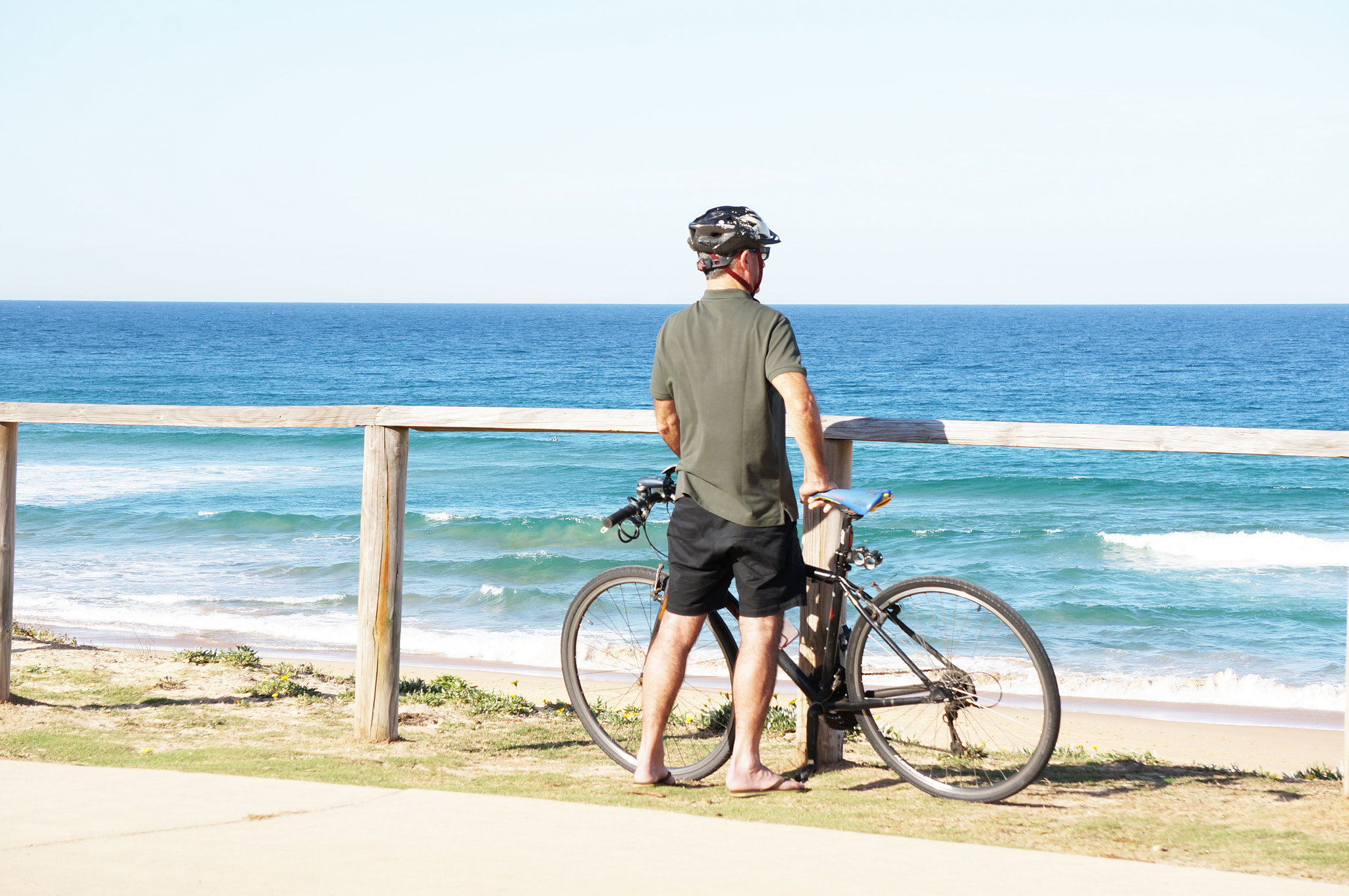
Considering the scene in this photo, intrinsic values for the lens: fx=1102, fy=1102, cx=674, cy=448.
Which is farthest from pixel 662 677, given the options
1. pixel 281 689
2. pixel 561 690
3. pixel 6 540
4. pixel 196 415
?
pixel 561 690

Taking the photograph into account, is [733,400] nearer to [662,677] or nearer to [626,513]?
[626,513]

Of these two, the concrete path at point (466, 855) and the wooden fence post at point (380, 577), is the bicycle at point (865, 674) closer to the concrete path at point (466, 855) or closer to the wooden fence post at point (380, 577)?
the wooden fence post at point (380, 577)

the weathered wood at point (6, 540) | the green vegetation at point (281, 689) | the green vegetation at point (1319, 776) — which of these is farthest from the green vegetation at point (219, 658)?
the green vegetation at point (1319, 776)

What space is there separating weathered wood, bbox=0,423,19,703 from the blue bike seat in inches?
137

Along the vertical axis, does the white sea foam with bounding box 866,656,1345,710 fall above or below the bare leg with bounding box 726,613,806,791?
below

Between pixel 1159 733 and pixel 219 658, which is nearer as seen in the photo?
pixel 219 658

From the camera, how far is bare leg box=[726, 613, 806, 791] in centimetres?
355

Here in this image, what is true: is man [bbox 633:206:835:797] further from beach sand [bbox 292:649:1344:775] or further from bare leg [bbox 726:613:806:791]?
beach sand [bbox 292:649:1344:775]

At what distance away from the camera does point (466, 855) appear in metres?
2.58

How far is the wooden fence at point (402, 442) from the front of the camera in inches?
141

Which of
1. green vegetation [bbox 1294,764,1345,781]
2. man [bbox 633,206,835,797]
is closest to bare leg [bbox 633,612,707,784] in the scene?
man [bbox 633,206,835,797]

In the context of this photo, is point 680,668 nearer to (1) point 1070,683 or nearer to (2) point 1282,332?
(1) point 1070,683

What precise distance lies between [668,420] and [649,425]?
0.78ft

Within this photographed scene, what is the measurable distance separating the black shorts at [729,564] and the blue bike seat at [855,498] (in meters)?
0.15
